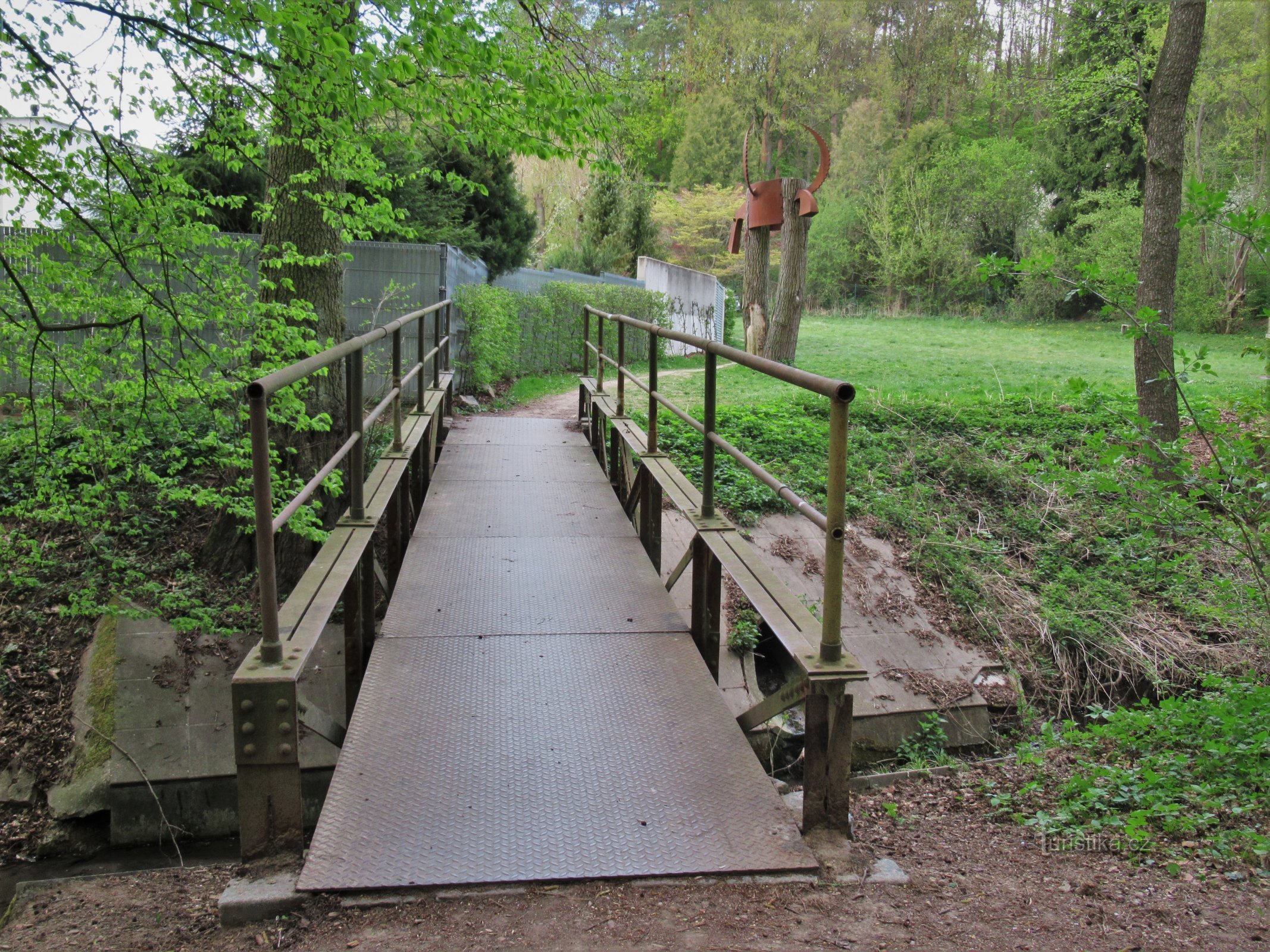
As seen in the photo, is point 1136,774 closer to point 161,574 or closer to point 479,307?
point 161,574

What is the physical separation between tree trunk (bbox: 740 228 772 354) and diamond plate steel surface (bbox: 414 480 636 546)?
11.0 metres

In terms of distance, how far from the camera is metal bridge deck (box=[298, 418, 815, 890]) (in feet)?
8.23

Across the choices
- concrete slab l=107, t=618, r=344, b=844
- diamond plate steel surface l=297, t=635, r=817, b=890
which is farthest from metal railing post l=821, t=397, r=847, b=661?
concrete slab l=107, t=618, r=344, b=844

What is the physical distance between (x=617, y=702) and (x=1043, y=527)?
6.37 metres

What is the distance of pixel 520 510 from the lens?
19.1 ft

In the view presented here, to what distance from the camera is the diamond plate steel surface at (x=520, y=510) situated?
539cm

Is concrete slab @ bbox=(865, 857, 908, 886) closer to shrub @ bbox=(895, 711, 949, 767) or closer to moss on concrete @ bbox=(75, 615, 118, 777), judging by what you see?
shrub @ bbox=(895, 711, 949, 767)

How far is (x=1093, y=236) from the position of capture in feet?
92.0

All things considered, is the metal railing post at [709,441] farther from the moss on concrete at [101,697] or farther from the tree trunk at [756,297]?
the tree trunk at [756,297]

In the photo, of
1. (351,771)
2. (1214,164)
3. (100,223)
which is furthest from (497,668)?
(1214,164)

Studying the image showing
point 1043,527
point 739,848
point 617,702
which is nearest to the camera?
point 739,848

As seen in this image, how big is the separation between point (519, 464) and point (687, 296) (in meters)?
17.9

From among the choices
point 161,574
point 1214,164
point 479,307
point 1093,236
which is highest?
point 1214,164

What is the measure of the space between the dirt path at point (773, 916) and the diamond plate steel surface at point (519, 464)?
148 inches
